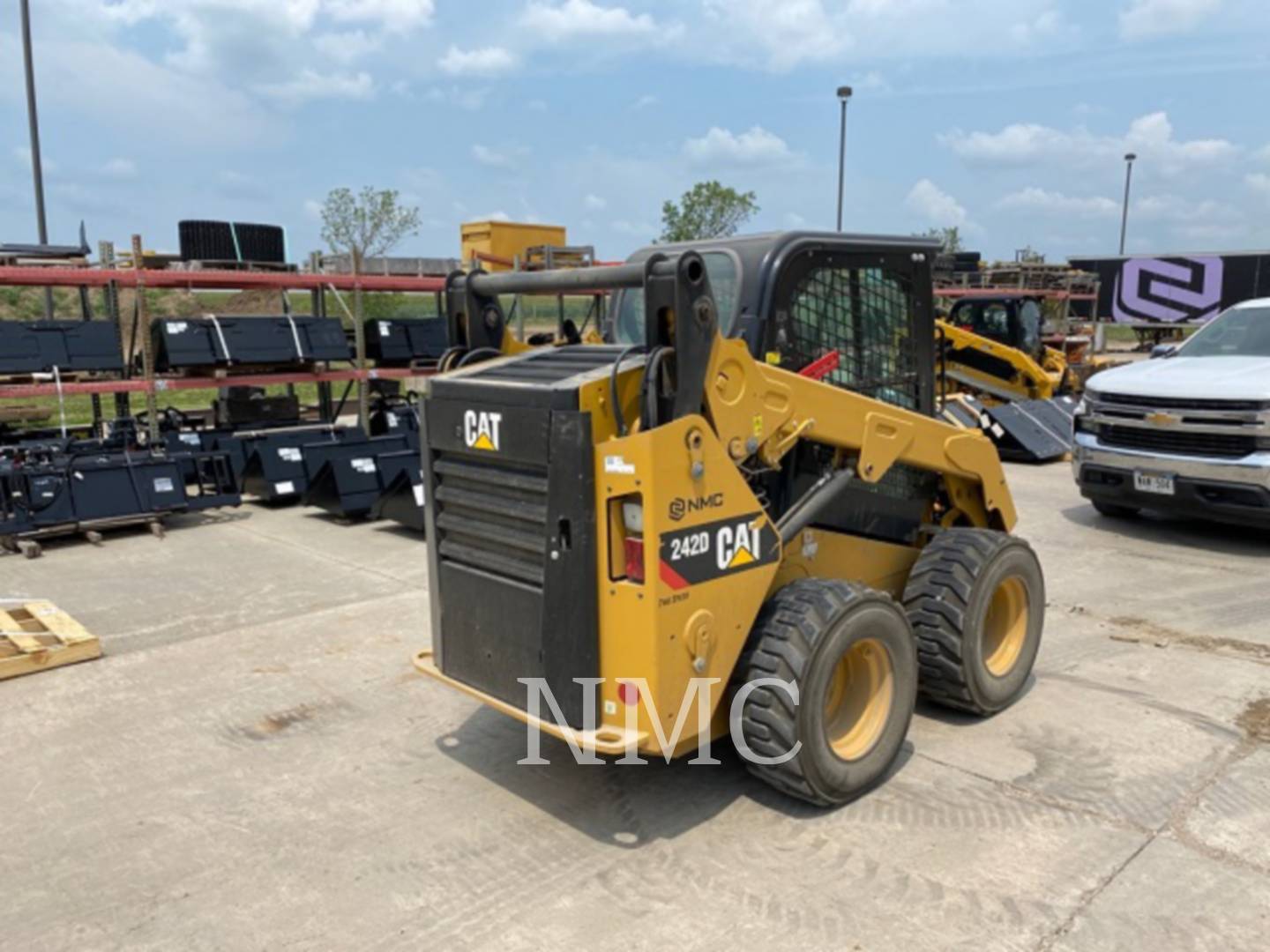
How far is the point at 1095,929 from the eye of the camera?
3.05m

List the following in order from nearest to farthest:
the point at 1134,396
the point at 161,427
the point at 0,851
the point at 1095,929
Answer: the point at 1095,929 < the point at 0,851 < the point at 1134,396 < the point at 161,427

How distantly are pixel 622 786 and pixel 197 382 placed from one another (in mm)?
9186

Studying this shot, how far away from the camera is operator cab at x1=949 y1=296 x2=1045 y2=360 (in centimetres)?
1588

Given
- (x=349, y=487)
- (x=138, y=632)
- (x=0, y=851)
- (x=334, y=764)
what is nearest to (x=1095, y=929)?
(x=334, y=764)

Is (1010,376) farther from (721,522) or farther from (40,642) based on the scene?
(40,642)

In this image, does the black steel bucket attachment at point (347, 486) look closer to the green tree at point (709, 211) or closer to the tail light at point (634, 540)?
the tail light at point (634, 540)

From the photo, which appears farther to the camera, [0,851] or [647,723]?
[0,851]

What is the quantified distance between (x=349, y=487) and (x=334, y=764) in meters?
5.10

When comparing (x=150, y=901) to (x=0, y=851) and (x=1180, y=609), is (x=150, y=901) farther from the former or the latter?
(x=1180, y=609)

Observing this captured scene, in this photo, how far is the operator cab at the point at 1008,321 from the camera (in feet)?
52.1

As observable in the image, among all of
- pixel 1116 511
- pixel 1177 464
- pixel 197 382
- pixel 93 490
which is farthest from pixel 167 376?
pixel 1177 464

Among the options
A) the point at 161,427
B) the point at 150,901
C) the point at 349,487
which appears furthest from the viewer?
the point at 161,427

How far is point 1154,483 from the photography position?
8055 mm

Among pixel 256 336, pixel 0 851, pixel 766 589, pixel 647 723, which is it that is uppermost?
pixel 256 336
